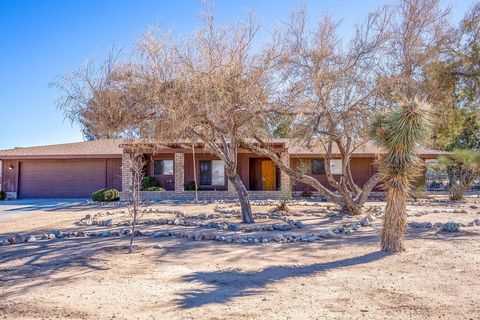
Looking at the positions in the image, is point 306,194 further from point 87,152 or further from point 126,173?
point 87,152

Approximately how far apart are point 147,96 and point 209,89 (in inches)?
55.6

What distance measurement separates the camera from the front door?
2477 centimetres

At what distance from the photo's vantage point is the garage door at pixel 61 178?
24953 millimetres

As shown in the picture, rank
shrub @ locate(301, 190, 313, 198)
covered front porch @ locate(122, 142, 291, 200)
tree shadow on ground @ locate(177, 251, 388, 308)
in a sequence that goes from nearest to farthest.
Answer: tree shadow on ground @ locate(177, 251, 388, 308), shrub @ locate(301, 190, 313, 198), covered front porch @ locate(122, 142, 291, 200)

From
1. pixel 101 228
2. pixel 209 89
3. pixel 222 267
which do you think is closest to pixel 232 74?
pixel 209 89

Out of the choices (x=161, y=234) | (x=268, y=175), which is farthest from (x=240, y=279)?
(x=268, y=175)

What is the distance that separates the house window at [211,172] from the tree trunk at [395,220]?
16.6 meters

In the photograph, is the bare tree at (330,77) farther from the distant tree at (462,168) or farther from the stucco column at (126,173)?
the stucco column at (126,173)

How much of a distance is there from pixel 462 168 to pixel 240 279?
17341 mm

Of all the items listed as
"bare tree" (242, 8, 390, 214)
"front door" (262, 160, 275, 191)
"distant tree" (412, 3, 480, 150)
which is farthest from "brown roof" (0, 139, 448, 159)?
"bare tree" (242, 8, 390, 214)

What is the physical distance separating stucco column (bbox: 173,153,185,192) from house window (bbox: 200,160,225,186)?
1364 millimetres

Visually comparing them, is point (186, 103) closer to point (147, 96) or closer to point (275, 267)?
point (147, 96)

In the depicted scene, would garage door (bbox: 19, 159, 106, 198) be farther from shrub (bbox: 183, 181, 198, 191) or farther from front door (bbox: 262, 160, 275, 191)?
front door (bbox: 262, 160, 275, 191)

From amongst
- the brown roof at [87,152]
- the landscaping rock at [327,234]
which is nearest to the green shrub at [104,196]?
the brown roof at [87,152]
